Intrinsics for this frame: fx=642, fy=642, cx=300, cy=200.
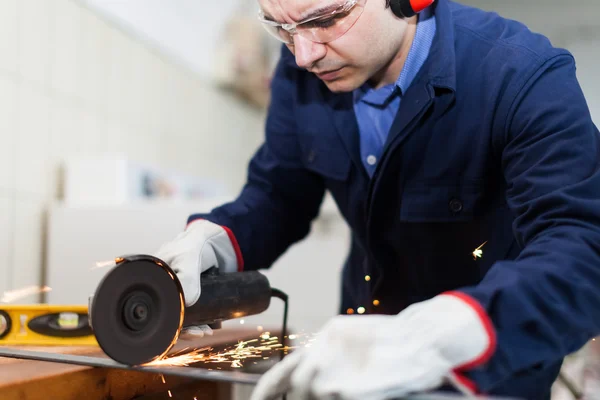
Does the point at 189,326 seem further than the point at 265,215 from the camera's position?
No

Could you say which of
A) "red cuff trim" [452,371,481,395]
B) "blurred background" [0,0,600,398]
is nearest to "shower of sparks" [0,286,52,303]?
"blurred background" [0,0,600,398]

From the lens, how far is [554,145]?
3.08 feet

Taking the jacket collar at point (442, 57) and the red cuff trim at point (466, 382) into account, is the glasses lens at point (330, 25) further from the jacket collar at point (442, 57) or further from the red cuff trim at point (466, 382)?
the red cuff trim at point (466, 382)

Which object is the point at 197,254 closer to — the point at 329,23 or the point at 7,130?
the point at 329,23

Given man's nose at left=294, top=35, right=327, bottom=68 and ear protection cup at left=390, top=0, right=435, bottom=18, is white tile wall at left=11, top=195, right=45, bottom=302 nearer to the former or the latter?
man's nose at left=294, top=35, right=327, bottom=68

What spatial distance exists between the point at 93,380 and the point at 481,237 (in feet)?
2.38

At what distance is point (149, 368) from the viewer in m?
0.87

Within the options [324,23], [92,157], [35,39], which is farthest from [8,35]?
[324,23]

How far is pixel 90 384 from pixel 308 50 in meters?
0.66

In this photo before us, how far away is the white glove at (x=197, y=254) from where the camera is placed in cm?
108

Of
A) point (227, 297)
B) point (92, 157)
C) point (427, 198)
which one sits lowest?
point (227, 297)

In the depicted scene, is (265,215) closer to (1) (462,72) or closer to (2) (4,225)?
(1) (462,72)

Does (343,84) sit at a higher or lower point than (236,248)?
higher

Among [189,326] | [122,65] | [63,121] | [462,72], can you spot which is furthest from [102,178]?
[462,72]
